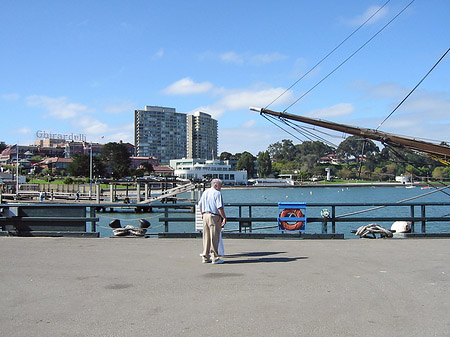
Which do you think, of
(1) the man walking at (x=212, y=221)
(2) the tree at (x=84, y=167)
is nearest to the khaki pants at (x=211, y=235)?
(1) the man walking at (x=212, y=221)

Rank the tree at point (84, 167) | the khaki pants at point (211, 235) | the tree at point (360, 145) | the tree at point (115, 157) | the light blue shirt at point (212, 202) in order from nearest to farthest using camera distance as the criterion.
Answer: the khaki pants at point (211, 235) → the light blue shirt at point (212, 202) → the tree at point (360, 145) → the tree at point (84, 167) → the tree at point (115, 157)

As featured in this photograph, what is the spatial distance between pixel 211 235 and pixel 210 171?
5818 inches

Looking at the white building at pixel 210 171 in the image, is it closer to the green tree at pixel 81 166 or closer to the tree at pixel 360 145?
→ the green tree at pixel 81 166

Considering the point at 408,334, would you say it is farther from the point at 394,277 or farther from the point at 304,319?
the point at 394,277

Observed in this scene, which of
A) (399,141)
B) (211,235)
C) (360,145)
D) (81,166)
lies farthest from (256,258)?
(81,166)

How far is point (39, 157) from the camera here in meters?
184

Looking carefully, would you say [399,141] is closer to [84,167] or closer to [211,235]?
[211,235]

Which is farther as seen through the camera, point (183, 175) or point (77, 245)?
point (183, 175)

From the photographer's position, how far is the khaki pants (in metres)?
9.60

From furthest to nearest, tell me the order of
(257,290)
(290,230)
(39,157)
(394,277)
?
1. (39,157)
2. (290,230)
3. (394,277)
4. (257,290)

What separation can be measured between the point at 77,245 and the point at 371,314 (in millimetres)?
8465

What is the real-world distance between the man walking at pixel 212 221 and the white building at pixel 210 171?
141179mm

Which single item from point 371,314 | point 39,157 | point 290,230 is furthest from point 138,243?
point 39,157

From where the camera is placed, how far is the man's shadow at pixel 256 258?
389 inches
